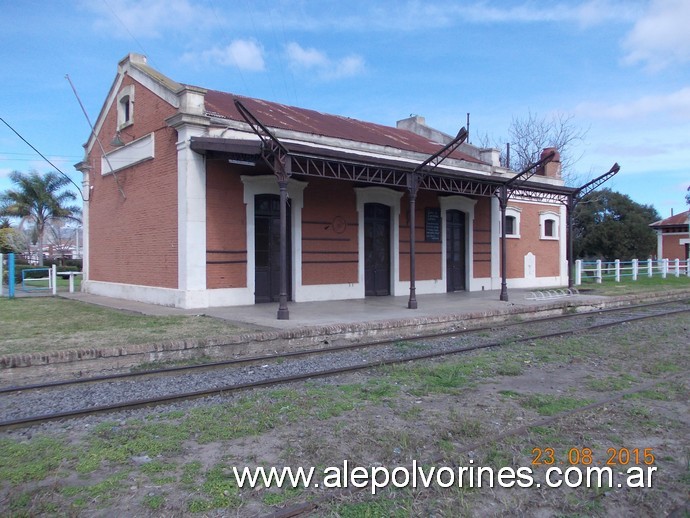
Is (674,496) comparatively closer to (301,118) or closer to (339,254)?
(339,254)

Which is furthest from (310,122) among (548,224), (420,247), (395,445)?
(395,445)

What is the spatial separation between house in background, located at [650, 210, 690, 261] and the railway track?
1783 inches

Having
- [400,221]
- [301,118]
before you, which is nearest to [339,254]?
[400,221]

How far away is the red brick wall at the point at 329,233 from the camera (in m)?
16.5

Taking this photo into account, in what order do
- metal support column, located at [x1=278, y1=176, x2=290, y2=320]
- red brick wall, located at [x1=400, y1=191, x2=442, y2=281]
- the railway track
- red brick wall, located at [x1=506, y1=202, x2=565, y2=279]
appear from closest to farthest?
the railway track < metal support column, located at [x1=278, y1=176, x2=290, y2=320] < red brick wall, located at [x1=400, y1=191, x2=442, y2=281] < red brick wall, located at [x1=506, y1=202, x2=565, y2=279]

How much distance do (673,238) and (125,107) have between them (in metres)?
50.3

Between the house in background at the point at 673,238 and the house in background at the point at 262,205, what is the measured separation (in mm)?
35961

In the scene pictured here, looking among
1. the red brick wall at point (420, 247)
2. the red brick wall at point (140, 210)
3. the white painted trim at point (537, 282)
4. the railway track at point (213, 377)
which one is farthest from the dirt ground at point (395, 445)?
the white painted trim at point (537, 282)

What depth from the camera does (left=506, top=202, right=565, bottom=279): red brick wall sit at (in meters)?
23.8

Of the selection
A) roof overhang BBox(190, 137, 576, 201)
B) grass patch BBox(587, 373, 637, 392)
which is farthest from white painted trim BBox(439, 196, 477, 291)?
grass patch BBox(587, 373, 637, 392)

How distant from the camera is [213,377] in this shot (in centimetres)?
789

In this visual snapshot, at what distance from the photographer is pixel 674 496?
3.88 m

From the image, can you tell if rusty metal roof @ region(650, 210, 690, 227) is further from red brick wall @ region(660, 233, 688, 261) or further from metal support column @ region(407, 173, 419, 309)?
metal support column @ region(407, 173, 419, 309)

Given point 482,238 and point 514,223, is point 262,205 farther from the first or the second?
point 514,223
